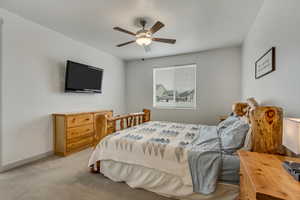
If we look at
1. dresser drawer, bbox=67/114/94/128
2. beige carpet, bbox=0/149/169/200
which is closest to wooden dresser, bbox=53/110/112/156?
dresser drawer, bbox=67/114/94/128

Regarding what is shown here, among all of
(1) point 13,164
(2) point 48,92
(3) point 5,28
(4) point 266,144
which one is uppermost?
(3) point 5,28

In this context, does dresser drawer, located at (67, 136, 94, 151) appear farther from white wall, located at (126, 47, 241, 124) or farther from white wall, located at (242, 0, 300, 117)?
white wall, located at (242, 0, 300, 117)

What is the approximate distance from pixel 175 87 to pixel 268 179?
416cm

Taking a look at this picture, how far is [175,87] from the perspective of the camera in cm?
497

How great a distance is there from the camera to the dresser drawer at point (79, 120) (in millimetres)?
3125

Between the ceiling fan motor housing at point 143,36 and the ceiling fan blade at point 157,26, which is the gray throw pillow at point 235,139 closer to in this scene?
the ceiling fan blade at point 157,26

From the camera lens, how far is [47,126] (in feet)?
10.1

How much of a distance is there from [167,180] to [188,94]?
3.30 m

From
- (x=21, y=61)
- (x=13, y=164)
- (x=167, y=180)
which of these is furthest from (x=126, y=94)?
(x=167, y=180)

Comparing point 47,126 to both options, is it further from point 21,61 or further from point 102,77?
point 102,77

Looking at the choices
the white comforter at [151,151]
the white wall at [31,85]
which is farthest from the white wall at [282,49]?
the white wall at [31,85]

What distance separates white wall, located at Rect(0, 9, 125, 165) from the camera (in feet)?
8.14

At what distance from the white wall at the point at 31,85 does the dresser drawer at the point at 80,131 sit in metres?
0.42

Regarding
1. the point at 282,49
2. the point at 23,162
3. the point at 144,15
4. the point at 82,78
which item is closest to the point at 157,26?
the point at 144,15
